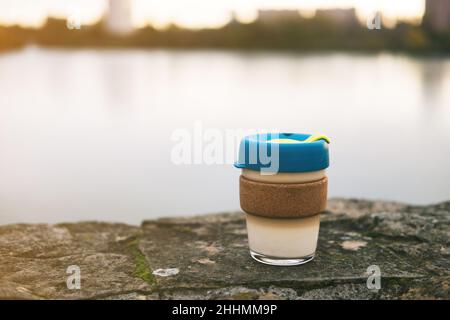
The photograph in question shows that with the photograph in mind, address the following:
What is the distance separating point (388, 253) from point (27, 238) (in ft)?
8.20

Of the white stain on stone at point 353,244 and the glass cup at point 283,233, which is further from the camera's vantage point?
the white stain on stone at point 353,244

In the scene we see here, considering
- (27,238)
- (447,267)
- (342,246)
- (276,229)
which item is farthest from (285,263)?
(27,238)

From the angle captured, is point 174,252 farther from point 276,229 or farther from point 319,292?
point 319,292

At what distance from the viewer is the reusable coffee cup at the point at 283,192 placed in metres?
3.82

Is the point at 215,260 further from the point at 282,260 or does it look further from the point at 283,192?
the point at 283,192

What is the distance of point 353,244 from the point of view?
14.7 feet

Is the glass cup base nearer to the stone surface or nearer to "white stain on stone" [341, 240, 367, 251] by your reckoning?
the stone surface

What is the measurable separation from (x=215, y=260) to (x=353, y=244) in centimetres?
100

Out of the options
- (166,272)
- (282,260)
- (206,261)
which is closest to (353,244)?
(282,260)

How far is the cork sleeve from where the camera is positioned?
3.84m

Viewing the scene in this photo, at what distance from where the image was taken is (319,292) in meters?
3.72

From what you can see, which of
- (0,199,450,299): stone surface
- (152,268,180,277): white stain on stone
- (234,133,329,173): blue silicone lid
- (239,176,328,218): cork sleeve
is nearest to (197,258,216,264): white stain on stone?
(0,199,450,299): stone surface

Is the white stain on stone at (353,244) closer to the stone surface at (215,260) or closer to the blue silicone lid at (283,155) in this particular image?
the stone surface at (215,260)

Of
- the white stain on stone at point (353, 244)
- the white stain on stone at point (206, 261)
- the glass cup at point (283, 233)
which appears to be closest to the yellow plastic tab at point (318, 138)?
the glass cup at point (283, 233)
